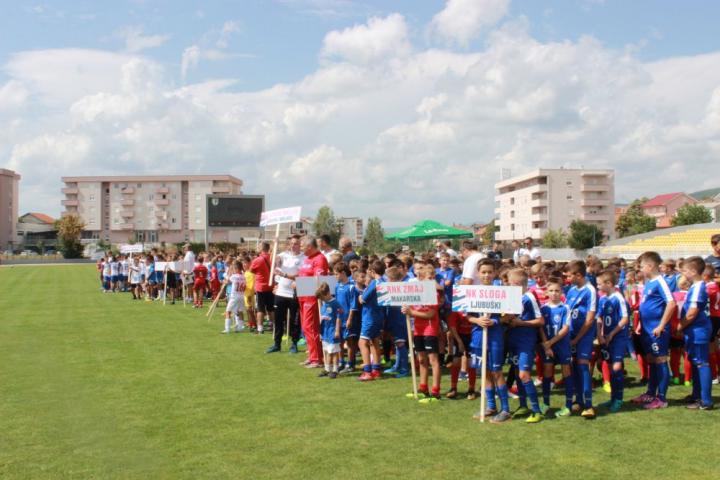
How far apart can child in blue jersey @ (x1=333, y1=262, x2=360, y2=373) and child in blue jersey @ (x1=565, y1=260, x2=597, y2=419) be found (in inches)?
141

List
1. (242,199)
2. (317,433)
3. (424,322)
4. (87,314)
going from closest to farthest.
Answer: (317,433), (424,322), (87,314), (242,199)

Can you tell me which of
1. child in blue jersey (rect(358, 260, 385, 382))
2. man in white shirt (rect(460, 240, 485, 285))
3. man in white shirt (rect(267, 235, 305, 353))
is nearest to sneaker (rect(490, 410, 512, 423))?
man in white shirt (rect(460, 240, 485, 285))

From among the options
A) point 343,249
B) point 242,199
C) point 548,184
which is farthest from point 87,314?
point 548,184

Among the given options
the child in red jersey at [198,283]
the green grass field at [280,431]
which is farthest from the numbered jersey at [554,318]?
the child in red jersey at [198,283]

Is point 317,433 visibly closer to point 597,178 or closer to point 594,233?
point 594,233

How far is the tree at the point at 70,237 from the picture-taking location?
3430 inches

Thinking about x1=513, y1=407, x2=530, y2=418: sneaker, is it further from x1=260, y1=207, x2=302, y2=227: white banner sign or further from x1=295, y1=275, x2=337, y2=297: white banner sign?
x1=260, y1=207, x2=302, y2=227: white banner sign

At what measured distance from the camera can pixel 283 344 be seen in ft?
44.3

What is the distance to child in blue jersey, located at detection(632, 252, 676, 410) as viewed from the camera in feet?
25.1

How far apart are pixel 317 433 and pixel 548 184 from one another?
308 ft

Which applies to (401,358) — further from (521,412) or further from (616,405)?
(616,405)

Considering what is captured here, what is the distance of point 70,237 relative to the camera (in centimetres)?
9031

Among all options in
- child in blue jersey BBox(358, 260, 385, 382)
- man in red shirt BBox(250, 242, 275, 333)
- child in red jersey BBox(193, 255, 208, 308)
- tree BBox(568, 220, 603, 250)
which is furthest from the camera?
tree BBox(568, 220, 603, 250)

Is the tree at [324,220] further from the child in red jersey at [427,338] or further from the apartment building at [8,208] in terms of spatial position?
the child in red jersey at [427,338]
